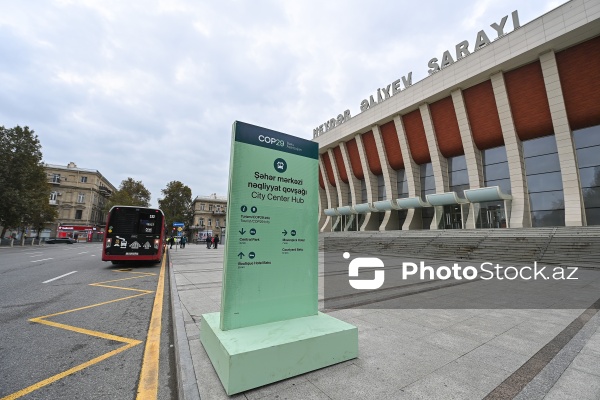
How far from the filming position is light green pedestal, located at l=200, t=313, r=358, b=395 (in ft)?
8.21

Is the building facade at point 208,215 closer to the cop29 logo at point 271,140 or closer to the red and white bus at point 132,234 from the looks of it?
the red and white bus at point 132,234

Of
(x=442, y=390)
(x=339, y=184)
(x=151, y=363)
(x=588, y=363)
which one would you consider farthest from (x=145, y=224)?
(x=339, y=184)

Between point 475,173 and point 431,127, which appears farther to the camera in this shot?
point 431,127

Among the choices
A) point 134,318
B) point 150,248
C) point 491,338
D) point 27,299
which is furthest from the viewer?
point 150,248

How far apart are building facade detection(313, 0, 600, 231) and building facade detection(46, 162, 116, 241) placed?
60.2 metres

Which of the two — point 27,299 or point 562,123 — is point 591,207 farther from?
point 27,299

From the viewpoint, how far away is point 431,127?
102 feet

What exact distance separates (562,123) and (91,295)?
1319 inches

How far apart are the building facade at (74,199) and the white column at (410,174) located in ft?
217

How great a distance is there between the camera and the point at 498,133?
27047 millimetres

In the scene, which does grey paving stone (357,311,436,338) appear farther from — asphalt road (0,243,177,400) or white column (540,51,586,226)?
white column (540,51,586,226)

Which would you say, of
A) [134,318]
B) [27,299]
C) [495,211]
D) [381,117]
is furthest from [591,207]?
[27,299]

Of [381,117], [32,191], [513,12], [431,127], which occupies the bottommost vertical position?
[32,191]

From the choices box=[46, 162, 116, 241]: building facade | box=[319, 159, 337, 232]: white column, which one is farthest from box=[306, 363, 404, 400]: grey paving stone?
box=[46, 162, 116, 241]: building facade
